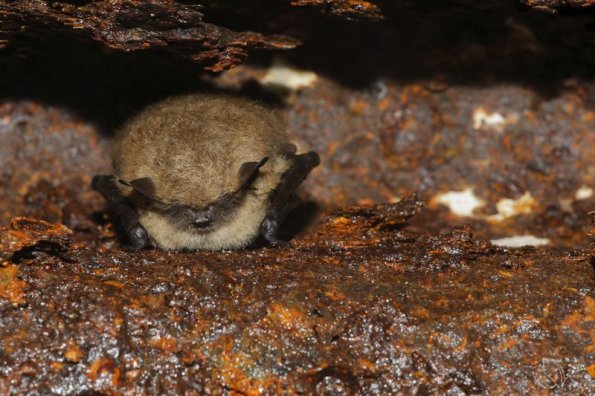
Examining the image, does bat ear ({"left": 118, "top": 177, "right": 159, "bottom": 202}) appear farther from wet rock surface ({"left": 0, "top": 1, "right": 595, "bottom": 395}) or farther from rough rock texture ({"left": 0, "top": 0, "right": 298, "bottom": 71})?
rough rock texture ({"left": 0, "top": 0, "right": 298, "bottom": 71})

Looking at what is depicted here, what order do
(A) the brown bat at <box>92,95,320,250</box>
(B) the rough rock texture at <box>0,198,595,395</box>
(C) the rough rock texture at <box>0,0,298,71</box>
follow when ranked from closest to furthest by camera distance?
1. (B) the rough rock texture at <box>0,198,595,395</box>
2. (C) the rough rock texture at <box>0,0,298,71</box>
3. (A) the brown bat at <box>92,95,320,250</box>

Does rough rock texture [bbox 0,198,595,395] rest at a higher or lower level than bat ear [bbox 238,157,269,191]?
lower

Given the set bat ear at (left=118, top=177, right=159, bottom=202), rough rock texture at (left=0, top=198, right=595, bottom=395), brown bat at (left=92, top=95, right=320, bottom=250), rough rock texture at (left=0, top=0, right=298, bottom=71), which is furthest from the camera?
brown bat at (left=92, top=95, right=320, bottom=250)

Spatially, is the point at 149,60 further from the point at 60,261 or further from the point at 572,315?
the point at 572,315

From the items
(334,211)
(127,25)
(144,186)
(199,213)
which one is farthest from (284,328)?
(127,25)

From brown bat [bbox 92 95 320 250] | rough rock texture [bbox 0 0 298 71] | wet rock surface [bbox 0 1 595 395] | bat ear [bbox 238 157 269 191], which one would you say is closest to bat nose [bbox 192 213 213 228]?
brown bat [bbox 92 95 320 250]

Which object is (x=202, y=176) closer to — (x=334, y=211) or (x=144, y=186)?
(x=144, y=186)

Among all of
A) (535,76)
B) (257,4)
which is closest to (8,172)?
(257,4)

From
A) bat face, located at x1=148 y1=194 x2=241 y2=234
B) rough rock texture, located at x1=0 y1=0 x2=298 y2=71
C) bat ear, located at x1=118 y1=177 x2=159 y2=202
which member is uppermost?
rough rock texture, located at x1=0 y1=0 x2=298 y2=71
